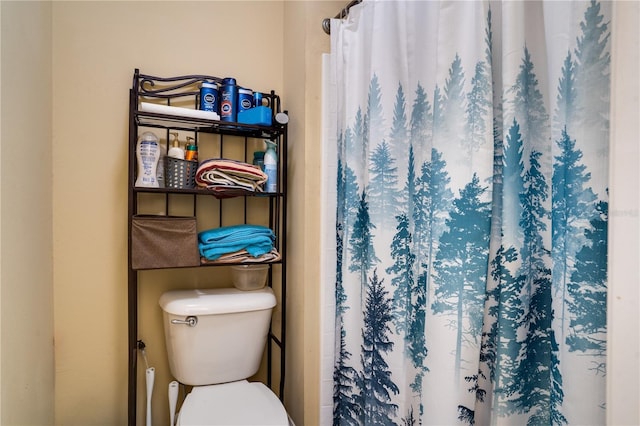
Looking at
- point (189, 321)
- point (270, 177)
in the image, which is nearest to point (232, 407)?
point (189, 321)

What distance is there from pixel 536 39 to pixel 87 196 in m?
A: 1.60

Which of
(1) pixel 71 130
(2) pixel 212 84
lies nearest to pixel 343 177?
(2) pixel 212 84

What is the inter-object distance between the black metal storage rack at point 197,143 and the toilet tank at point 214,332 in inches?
5.0

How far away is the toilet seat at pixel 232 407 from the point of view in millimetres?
1214

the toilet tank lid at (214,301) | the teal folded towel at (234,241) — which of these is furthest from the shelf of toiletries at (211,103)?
the toilet tank lid at (214,301)

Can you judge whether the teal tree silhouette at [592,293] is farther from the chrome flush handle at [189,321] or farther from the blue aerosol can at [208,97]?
the blue aerosol can at [208,97]

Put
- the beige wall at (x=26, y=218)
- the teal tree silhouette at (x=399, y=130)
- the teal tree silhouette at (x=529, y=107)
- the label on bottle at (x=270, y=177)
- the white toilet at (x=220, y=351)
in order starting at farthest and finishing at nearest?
the label on bottle at (x=270, y=177), the white toilet at (x=220, y=351), the teal tree silhouette at (x=399, y=130), the beige wall at (x=26, y=218), the teal tree silhouette at (x=529, y=107)

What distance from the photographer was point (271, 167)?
1484 mm

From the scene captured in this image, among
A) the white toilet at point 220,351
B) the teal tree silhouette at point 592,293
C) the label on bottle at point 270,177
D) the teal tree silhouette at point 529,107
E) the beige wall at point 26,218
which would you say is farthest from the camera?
the label on bottle at point 270,177

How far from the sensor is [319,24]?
1.40 meters

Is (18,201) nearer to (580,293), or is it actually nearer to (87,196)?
(87,196)

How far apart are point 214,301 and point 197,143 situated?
2.33ft

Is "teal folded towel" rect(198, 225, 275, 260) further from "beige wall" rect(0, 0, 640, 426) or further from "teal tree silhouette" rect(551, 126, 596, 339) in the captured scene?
"teal tree silhouette" rect(551, 126, 596, 339)

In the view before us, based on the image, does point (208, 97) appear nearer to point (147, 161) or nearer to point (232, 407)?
point (147, 161)
